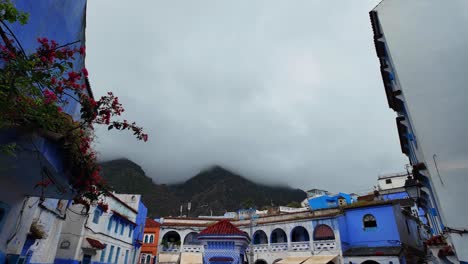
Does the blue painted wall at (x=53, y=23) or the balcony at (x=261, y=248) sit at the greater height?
the blue painted wall at (x=53, y=23)

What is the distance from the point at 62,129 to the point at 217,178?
126282 millimetres

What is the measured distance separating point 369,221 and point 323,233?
426cm

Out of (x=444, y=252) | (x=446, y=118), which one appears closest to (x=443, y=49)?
(x=446, y=118)

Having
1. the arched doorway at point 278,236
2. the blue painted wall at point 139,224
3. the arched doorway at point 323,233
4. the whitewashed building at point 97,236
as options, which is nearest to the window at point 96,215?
the whitewashed building at point 97,236

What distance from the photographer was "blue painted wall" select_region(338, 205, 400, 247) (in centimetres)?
2386

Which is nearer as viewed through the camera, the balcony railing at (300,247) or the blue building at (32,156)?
the blue building at (32,156)

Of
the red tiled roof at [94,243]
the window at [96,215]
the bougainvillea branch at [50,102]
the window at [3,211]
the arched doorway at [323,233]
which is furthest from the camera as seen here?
the arched doorway at [323,233]

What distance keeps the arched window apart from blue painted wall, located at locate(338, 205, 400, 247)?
25 cm

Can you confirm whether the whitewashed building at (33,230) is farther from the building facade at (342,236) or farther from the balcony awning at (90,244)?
the building facade at (342,236)

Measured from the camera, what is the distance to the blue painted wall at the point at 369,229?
78.3 feet

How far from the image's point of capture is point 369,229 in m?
25.1

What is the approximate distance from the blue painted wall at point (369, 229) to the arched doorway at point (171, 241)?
21.7m

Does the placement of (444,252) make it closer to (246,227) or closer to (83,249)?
(83,249)

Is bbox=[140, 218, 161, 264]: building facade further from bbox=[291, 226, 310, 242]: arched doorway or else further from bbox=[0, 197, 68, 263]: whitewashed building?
bbox=[0, 197, 68, 263]: whitewashed building
